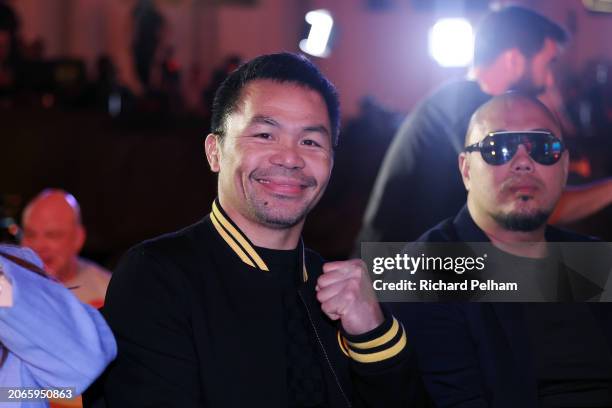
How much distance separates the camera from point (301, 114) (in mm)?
1805

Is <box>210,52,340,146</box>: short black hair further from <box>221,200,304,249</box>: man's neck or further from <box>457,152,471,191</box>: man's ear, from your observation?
<box>457,152,471,191</box>: man's ear

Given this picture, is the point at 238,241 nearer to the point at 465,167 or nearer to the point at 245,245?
the point at 245,245

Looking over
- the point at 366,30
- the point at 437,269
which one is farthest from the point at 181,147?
the point at 366,30

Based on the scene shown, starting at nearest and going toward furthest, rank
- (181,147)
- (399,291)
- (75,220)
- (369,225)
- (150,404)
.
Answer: (150,404), (399,291), (369,225), (75,220), (181,147)

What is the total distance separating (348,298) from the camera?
1.62 m

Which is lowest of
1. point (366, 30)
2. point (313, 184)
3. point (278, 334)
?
point (278, 334)

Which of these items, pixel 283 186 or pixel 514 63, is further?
pixel 514 63

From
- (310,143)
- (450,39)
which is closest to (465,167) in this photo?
(310,143)

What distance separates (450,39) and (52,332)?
5.31 m

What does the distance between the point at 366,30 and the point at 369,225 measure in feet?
25.8

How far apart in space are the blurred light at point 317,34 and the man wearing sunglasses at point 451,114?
415 millimetres

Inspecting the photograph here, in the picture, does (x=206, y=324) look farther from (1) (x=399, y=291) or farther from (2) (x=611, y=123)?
(2) (x=611, y=123)

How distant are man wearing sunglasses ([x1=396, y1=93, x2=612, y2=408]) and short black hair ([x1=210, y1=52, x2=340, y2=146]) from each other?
428 millimetres

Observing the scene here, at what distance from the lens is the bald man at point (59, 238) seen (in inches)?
127
